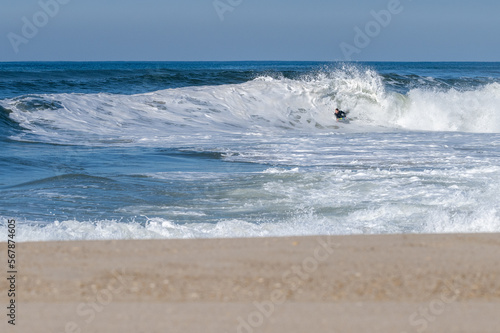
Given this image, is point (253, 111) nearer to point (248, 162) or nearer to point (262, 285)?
point (248, 162)

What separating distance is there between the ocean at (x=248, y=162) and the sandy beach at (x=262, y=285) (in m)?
1.25

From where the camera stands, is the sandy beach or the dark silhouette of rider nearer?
the sandy beach

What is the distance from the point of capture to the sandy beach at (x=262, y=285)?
326 centimetres
